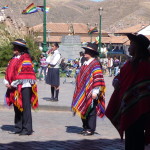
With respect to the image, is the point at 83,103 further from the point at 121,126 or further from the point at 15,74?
the point at 121,126

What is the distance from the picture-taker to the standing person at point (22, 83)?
10.7 meters

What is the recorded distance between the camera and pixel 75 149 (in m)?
9.20

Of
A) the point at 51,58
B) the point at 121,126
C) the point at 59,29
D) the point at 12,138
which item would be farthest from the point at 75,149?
the point at 59,29

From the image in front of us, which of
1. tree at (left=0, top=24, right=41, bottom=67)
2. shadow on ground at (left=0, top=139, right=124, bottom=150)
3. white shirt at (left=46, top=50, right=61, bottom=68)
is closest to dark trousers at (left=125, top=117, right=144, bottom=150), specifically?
shadow on ground at (left=0, top=139, right=124, bottom=150)

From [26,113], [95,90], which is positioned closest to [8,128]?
[26,113]

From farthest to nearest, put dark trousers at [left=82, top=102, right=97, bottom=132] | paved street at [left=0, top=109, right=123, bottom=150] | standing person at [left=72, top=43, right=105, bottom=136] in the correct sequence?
1. dark trousers at [left=82, top=102, right=97, bottom=132]
2. standing person at [left=72, top=43, right=105, bottom=136]
3. paved street at [left=0, top=109, right=123, bottom=150]

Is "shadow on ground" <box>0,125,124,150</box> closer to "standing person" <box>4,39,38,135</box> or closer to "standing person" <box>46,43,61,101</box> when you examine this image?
"standing person" <box>4,39,38,135</box>

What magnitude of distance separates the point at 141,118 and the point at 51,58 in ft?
33.8

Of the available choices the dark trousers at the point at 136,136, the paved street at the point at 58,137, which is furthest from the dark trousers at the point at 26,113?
the dark trousers at the point at 136,136

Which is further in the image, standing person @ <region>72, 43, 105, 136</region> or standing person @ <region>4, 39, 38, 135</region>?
standing person @ <region>72, 43, 105, 136</region>

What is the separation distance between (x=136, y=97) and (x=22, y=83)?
394cm

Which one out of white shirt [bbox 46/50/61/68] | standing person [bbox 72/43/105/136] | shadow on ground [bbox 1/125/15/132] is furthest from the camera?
white shirt [bbox 46/50/61/68]

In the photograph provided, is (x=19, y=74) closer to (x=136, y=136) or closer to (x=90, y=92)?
(x=90, y=92)

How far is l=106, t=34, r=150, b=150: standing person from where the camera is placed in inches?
275
